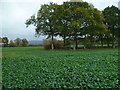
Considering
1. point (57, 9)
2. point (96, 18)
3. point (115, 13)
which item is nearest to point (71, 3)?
point (57, 9)

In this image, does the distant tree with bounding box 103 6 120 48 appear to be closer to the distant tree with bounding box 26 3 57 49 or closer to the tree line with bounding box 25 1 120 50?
the tree line with bounding box 25 1 120 50

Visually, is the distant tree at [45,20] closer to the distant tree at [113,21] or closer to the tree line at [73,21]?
the tree line at [73,21]

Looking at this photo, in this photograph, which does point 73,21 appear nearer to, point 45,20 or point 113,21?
point 45,20

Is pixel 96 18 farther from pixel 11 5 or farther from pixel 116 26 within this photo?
pixel 11 5

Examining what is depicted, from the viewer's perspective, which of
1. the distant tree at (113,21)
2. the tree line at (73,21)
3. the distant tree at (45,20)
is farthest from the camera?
the distant tree at (113,21)

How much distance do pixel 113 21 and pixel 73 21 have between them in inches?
180

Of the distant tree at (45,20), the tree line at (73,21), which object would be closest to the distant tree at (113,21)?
the tree line at (73,21)

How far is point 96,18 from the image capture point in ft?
43.0

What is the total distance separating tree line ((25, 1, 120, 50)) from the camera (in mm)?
12234

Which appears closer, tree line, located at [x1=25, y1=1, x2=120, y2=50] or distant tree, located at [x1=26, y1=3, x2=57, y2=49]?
tree line, located at [x1=25, y1=1, x2=120, y2=50]

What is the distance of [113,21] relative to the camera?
46.5ft

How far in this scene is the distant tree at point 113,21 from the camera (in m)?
14.2

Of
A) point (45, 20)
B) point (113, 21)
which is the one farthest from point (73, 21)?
point (113, 21)

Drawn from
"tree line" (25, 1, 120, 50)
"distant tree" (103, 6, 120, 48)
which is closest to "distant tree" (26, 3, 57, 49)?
"tree line" (25, 1, 120, 50)
